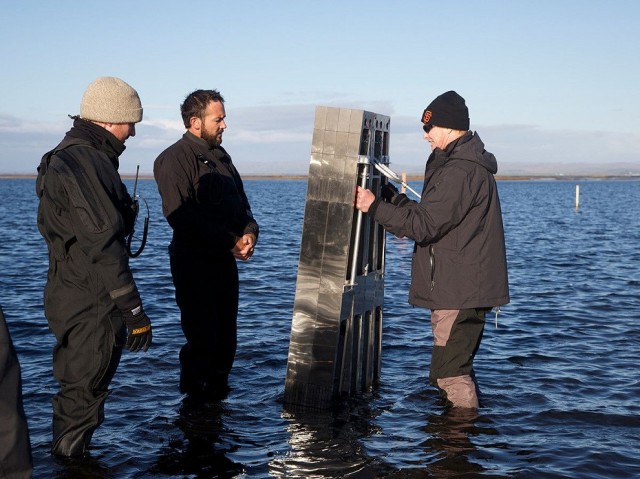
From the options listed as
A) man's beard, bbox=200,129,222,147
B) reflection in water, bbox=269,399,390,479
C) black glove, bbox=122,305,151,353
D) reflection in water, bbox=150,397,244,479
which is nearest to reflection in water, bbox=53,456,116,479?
reflection in water, bbox=150,397,244,479

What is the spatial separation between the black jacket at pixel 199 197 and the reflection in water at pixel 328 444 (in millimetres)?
1594

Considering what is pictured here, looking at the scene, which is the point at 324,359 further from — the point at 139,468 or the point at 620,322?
the point at 620,322

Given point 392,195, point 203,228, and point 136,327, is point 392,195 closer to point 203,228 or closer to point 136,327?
point 203,228

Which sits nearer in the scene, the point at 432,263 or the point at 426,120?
the point at 432,263

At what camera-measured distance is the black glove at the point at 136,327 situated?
5.22m

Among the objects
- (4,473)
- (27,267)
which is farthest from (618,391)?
(27,267)

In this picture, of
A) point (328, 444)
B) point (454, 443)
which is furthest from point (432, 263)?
point (328, 444)

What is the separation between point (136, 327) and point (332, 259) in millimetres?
1925

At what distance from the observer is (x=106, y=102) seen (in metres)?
5.39

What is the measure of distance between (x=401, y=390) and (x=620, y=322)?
5619mm

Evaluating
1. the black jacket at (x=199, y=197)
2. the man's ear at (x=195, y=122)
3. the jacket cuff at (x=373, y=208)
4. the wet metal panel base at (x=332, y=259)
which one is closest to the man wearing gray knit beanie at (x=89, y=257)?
the black jacket at (x=199, y=197)

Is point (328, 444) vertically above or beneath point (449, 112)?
beneath

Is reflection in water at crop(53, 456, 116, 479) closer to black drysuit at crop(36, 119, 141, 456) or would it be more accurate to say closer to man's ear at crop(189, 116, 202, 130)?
black drysuit at crop(36, 119, 141, 456)

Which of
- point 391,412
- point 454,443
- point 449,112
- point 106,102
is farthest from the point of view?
point 391,412
